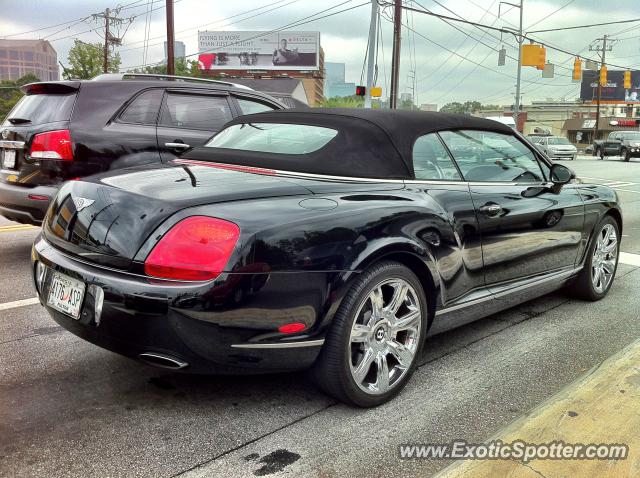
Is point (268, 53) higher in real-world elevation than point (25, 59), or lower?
lower

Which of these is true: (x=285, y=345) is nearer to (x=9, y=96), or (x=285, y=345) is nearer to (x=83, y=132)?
(x=83, y=132)

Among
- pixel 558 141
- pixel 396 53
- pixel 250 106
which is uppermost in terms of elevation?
pixel 396 53

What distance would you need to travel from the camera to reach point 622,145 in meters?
32.9

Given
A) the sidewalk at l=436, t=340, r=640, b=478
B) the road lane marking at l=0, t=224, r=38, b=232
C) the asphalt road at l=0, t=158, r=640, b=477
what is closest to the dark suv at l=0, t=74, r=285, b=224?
the asphalt road at l=0, t=158, r=640, b=477

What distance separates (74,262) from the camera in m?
2.66

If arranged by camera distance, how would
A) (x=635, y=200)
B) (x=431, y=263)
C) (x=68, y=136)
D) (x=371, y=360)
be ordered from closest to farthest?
1. (x=371, y=360)
2. (x=431, y=263)
3. (x=68, y=136)
4. (x=635, y=200)

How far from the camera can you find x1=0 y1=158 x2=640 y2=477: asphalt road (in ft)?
7.64

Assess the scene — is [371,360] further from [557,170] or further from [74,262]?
[557,170]

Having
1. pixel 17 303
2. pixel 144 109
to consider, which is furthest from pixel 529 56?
pixel 17 303

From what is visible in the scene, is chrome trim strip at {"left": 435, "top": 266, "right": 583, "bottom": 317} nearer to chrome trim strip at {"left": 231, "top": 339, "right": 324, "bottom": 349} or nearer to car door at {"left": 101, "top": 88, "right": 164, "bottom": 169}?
chrome trim strip at {"left": 231, "top": 339, "right": 324, "bottom": 349}

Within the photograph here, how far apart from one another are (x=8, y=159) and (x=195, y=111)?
179 cm

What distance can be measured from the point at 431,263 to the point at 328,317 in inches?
28.0

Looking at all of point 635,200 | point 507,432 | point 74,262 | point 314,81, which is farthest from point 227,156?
point 314,81

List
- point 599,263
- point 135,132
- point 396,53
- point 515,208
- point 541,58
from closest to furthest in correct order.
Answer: point 515,208, point 599,263, point 135,132, point 396,53, point 541,58
